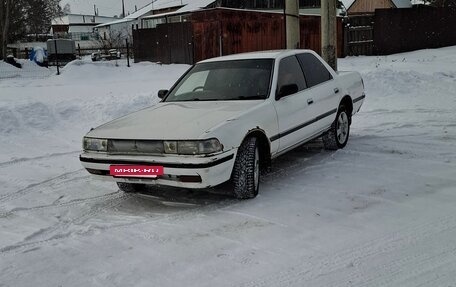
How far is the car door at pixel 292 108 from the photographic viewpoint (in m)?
5.71

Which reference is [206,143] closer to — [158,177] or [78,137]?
[158,177]

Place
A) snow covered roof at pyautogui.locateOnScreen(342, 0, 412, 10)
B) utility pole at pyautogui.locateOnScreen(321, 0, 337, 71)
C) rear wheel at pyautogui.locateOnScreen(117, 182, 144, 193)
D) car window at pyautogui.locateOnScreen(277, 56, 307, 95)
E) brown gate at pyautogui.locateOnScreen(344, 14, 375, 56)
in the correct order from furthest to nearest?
snow covered roof at pyautogui.locateOnScreen(342, 0, 412, 10)
brown gate at pyautogui.locateOnScreen(344, 14, 375, 56)
utility pole at pyautogui.locateOnScreen(321, 0, 337, 71)
car window at pyautogui.locateOnScreen(277, 56, 307, 95)
rear wheel at pyautogui.locateOnScreen(117, 182, 144, 193)

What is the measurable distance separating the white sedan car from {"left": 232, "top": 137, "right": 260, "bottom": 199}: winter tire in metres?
0.01

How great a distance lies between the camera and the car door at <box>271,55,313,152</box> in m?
5.71

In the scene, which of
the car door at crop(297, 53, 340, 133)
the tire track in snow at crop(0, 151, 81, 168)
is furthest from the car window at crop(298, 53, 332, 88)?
the tire track in snow at crop(0, 151, 81, 168)

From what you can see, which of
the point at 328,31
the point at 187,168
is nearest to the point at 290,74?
the point at 187,168

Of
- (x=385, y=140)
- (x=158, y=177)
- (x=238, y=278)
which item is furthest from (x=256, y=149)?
(x=385, y=140)

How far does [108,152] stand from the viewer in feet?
16.5

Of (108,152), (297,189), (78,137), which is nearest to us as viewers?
(108,152)

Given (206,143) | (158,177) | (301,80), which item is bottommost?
(158,177)

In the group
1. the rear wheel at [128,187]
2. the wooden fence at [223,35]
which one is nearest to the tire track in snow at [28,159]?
Result: the rear wheel at [128,187]

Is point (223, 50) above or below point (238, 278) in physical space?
above

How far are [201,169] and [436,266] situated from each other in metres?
2.13

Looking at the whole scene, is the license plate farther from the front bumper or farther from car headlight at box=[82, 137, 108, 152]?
car headlight at box=[82, 137, 108, 152]
